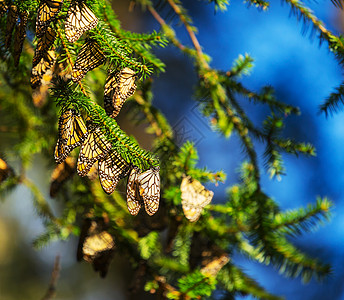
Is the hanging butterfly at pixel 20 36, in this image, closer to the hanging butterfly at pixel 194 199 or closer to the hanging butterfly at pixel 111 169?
the hanging butterfly at pixel 111 169

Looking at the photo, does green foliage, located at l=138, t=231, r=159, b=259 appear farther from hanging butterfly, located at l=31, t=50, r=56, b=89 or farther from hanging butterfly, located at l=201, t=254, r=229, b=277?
hanging butterfly, located at l=31, t=50, r=56, b=89

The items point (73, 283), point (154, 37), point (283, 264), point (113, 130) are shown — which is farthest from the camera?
point (73, 283)

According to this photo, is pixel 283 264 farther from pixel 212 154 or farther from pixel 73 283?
pixel 73 283

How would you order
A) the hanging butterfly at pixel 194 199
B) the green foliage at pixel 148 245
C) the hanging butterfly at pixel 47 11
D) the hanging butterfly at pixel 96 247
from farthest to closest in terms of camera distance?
1. the green foliage at pixel 148 245
2. the hanging butterfly at pixel 96 247
3. the hanging butterfly at pixel 194 199
4. the hanging butterfly at pixel 47 11

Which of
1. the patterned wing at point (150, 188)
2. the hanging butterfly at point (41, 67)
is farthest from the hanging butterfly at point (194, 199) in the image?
the hanging butterfly at point (41, 67)

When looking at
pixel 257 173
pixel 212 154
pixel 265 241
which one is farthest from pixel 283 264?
pixel 212 154

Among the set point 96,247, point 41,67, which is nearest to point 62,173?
point 96,247
